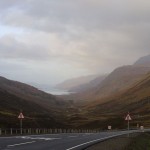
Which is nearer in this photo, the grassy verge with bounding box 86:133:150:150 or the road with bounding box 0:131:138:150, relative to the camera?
the road with bounding box 0:131:138:150

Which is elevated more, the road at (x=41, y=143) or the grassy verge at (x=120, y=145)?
the road at (x=41, y=143)

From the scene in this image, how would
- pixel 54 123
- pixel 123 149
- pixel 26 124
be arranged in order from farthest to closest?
1. pixel 54 123
2. pixel 26 124
3. pixel 123 149

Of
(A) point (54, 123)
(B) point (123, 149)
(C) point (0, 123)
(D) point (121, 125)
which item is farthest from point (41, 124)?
(B) point (123, 149)

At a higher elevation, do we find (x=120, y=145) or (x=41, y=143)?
(x=41, y=143)

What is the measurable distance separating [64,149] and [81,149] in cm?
156

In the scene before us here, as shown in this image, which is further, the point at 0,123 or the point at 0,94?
the point at 0,94

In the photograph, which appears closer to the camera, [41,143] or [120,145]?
[41,143]

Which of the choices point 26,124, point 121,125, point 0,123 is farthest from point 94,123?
point 0,123

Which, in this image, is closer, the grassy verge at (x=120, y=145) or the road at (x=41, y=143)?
the road at (x=41, y=143)

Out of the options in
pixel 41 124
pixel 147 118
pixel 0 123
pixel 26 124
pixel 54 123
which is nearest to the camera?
pixel 0 123

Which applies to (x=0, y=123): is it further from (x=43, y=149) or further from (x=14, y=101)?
(x=14, y=101)

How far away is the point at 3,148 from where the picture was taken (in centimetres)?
2567

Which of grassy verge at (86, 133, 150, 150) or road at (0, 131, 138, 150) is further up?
road at (0, 131, 138, 150)

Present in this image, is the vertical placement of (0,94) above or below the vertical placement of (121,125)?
above
